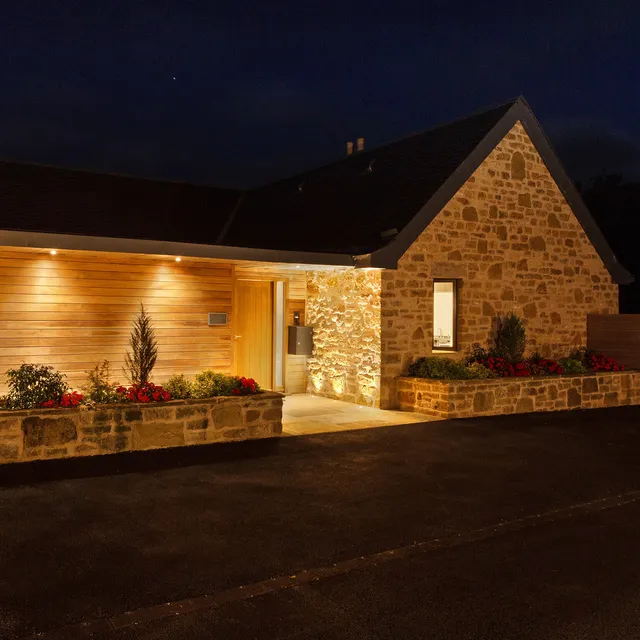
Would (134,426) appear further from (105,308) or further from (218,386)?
(105,308)

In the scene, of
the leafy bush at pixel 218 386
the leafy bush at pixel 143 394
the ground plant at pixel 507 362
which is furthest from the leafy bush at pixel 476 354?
the leafy bush at pixel 143 394

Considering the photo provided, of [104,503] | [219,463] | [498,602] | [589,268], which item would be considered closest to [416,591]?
[498,602]

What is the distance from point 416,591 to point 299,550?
1140mm

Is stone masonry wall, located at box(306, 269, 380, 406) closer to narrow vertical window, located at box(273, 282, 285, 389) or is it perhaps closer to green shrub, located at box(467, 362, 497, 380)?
narrow vertical window, located at box(273, 282, 285, 389)

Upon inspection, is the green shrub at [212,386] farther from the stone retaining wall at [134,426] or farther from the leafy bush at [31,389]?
the leafy bush at [31,389]

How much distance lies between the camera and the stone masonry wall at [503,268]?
43.5ft

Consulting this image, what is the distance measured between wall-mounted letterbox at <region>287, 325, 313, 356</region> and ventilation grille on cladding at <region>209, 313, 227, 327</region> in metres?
2.64

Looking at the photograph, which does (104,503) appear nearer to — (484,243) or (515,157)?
(484,243)

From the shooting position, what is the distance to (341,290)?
14.1 meters

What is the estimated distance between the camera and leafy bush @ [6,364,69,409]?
870 centimetres

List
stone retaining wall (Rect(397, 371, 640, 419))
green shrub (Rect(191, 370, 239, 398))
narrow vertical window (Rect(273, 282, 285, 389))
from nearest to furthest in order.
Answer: green shrub (Rect(191, 370, 239, 398)) < stone retaining wall (Rect(397, 371, 640, 419)) < narrow vertical window (Rect(273, 282, 285, 389))

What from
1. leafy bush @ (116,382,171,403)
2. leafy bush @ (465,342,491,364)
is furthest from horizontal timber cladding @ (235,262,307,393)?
leafy bush @ (116,382,171,403)

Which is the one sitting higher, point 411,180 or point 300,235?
point 411,180

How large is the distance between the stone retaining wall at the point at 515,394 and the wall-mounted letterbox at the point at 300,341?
237 cm
